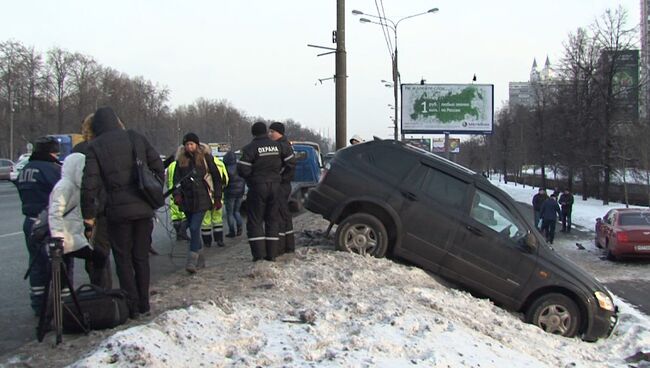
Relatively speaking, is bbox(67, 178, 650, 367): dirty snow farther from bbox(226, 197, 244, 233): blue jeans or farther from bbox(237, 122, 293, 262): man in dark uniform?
bbox(226, 197, 244, 233): blue jeans

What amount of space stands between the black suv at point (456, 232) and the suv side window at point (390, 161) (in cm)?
1

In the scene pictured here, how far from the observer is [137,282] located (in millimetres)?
5375

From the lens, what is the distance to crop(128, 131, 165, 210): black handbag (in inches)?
204

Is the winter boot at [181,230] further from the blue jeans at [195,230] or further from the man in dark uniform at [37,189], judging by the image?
the man in dark uniform at [37,189]

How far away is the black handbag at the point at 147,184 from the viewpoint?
5.18 metres

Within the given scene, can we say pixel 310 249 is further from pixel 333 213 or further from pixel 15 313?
pixel 15 313

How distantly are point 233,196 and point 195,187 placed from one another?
11.7 ft

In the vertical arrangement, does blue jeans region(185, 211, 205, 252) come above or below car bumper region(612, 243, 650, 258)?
above

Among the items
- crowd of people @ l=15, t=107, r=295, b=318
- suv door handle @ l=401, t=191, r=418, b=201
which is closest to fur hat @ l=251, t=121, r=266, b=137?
suv door handle @ l=401, t=191, r=418, b=201

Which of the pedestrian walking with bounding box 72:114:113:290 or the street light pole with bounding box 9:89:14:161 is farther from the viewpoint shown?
the street light pole with bounding box 9:89:14:161

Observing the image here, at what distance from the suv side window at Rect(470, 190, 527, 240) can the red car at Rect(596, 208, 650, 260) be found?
1142 centimetres

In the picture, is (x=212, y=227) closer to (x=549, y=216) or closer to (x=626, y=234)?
(x=626, y=234)

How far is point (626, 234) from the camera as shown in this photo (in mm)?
17609

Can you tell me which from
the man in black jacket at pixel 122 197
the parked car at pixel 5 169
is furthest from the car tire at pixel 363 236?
the parked car at pixel 5 169
